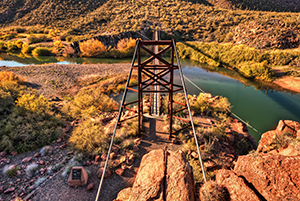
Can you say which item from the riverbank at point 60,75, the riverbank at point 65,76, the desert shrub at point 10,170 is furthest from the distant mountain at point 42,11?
the desert shrub at point 10,170

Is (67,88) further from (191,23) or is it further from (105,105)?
(191,23)

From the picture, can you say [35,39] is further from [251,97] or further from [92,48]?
[251,97]

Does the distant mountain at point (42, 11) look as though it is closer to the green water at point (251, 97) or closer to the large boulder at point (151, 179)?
the green water at point (251, 97)

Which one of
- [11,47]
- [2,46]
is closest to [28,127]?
[11,47]

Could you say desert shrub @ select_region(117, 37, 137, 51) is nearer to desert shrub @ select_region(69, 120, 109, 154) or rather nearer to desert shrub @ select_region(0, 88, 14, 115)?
desert shrub @ select_region(0, 88, 14, 115)

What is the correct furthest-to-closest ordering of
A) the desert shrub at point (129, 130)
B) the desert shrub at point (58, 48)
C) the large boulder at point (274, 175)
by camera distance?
the desert shrub at point (58, 48)
the desert shrub at point (129, 130)
the large boulder at point (274, 175)

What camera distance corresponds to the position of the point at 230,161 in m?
6.19

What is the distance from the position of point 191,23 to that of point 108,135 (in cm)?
5217

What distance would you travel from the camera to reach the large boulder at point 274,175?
2602mm

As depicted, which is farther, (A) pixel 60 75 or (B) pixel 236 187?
(A) pixel 60 75

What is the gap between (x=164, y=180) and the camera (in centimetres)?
327

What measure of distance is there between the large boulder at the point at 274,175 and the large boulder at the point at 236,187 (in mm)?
214

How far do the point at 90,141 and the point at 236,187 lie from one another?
6396mm

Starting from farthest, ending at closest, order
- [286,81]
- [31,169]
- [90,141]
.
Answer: [286,81], [90,141], [31,169]
